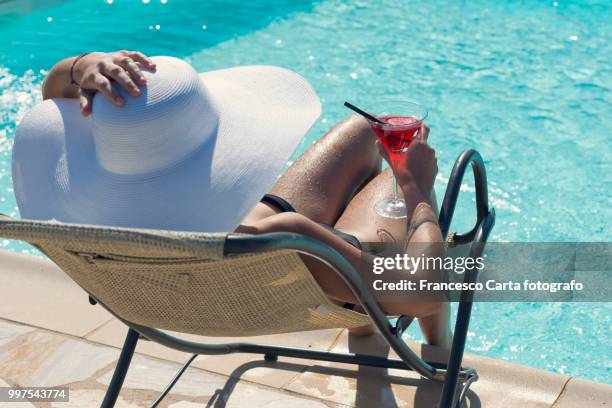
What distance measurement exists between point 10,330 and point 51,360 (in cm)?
28

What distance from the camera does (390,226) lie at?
2.43m

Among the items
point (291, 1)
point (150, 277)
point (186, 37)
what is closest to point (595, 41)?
point (291, 1)

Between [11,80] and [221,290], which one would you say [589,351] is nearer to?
[221,290]

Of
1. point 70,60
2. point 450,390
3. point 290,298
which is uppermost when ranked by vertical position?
point 70,60

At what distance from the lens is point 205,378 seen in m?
2.69

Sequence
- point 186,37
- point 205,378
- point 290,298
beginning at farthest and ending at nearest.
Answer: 1. point 186,37
2. point 205,378
3. point 290,298

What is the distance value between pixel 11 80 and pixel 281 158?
5.03 metres

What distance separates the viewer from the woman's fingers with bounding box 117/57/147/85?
187cm

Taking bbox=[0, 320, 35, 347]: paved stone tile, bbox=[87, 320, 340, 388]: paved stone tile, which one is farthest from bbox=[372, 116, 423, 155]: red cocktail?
bbox=[0, 320, 35, 347]: paved stone tile

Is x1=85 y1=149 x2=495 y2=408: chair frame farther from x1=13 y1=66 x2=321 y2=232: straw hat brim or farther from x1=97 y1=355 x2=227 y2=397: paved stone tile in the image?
x1=13 y1=66 x2=321 y2=232: straw hat brim

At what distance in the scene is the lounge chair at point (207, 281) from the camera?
151cm

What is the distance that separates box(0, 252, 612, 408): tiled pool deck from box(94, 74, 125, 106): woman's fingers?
1.15m

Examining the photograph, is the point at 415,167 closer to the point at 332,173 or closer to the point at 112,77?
the point at 332,173

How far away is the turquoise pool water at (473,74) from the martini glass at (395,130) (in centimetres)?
148
